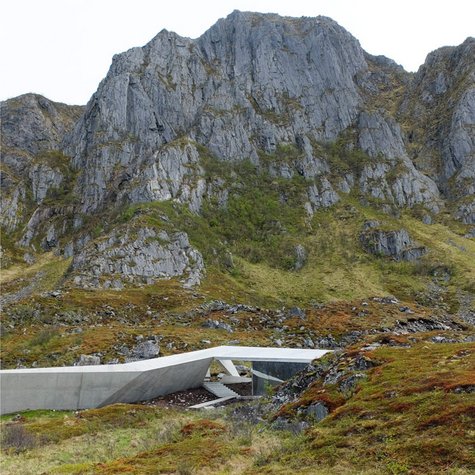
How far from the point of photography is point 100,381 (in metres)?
30.4

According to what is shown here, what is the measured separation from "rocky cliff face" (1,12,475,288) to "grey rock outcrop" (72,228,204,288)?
25.7 meters

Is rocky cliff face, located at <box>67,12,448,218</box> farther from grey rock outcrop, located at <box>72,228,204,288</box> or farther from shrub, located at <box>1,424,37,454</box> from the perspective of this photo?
shrub, located at <box>1,424,37,454</box>

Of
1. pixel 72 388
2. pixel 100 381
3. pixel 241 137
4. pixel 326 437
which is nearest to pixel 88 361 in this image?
pixel 72 388

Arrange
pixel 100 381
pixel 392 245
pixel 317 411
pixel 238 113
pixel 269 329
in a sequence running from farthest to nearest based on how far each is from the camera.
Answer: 1. pixel 238 113
2. pixel 392 245
3. pixel 269 329
4. pixel 100 381
5. pixel 317 411

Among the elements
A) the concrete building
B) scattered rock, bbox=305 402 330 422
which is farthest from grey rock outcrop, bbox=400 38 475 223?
scattered rock, bbox=305 402 330 422

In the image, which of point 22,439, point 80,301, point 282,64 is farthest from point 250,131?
point 22,439

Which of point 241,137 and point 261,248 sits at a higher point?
point 241,137

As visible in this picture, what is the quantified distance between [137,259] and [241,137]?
7484cm

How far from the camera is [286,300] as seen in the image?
9338 cm

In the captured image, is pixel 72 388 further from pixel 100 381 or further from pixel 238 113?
pixel 238 113

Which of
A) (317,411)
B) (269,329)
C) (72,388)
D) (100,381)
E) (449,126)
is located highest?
(449,126)

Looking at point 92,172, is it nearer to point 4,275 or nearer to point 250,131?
point 4,275

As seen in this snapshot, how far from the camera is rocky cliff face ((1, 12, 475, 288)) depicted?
141375 millimetres

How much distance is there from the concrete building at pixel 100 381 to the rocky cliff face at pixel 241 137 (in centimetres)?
8982
